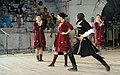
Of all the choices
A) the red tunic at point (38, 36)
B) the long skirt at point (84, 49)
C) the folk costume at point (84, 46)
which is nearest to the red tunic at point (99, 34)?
the red tunic at point (38, 36)

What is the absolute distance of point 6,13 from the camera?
20.8 meters

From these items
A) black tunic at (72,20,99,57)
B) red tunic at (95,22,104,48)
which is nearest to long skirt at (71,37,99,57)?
black tunic at (72,20,99,57)

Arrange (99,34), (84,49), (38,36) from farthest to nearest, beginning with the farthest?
(99,34) → (38,36) → (84,49)

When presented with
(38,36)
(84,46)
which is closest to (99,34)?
(38,36)

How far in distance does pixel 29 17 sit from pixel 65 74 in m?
12.0

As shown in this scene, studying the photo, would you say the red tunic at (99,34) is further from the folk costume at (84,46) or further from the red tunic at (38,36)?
the folk costume at (84,46)

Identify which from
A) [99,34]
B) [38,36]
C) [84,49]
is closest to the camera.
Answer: [84,49]

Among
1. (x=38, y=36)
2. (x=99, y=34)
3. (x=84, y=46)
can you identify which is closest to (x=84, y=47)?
(x=84, y=46)

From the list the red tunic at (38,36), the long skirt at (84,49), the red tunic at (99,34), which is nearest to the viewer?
the long skirt at (84,49)

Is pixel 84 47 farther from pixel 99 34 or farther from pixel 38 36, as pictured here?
pixel 99 34

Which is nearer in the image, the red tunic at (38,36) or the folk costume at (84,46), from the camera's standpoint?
the folk costume at (84,46)

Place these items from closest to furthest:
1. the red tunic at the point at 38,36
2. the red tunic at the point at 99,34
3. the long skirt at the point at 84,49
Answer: the long skirt at the point at 84,49 < the red tunic at the point at 38,36 < the red tunic at the point at 99,34

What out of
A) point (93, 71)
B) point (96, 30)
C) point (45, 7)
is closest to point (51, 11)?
point (45, 7)

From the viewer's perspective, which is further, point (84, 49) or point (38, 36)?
point (38, 36)
